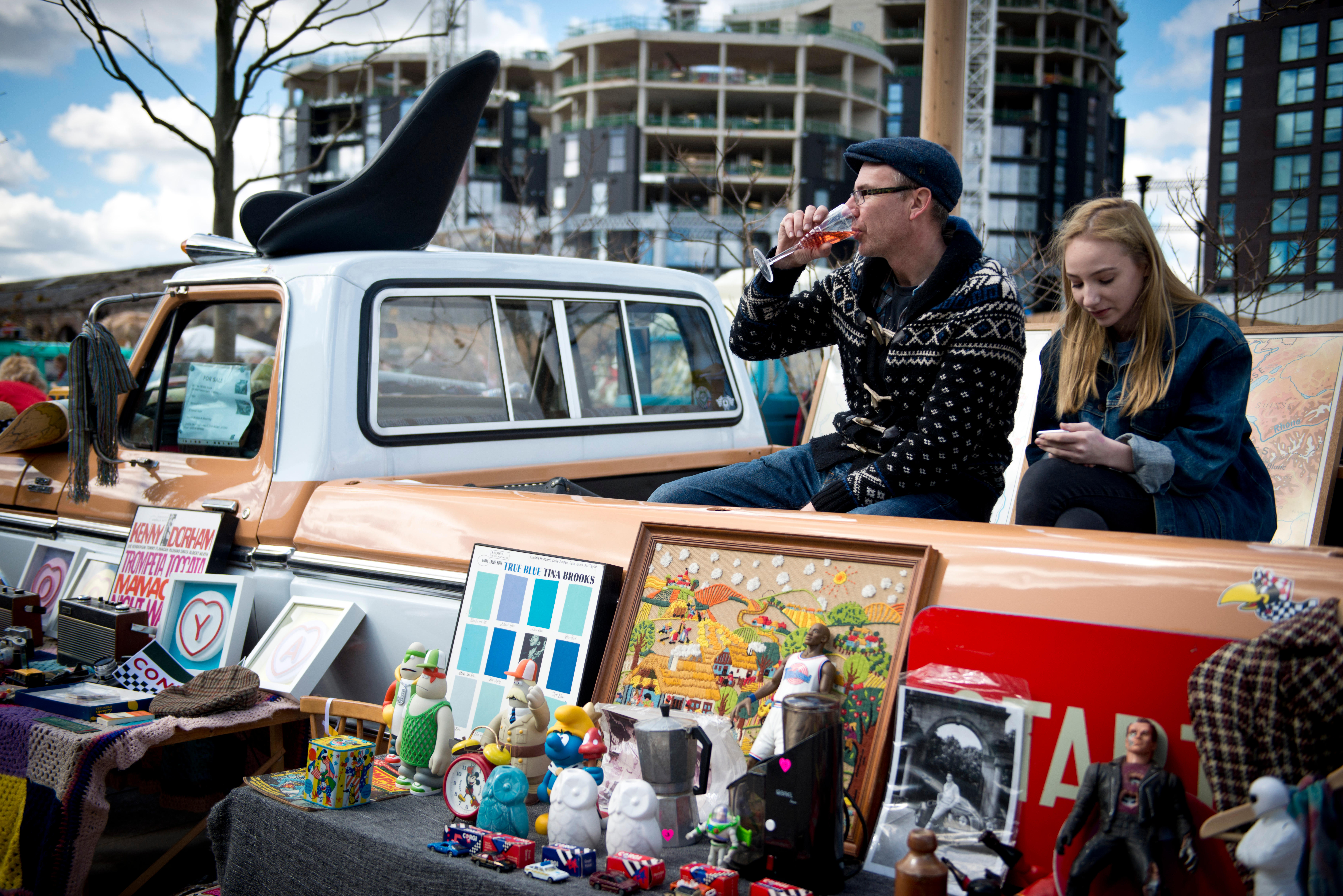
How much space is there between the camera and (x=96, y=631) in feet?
9.03

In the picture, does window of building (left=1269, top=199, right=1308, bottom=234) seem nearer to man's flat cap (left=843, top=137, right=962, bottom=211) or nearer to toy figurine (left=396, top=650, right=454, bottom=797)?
man's flat cap (left=843, top=137, right=962, bottom=211)

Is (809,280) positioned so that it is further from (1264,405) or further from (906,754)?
(906,754)

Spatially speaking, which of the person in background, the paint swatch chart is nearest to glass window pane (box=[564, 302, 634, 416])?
the paint swatch chart

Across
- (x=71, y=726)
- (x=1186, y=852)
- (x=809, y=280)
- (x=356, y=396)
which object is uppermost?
(x=809, y=280)

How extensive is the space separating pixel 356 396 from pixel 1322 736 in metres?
2.54

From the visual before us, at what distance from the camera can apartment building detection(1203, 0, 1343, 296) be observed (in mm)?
5949

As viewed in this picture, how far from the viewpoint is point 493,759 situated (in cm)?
180

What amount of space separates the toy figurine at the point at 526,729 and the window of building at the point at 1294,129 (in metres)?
19.0

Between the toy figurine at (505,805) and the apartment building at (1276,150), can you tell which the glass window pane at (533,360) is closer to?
the toy figurine at (505,805)

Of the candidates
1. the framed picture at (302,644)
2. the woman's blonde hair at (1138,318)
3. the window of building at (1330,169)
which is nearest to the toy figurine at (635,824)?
the framed picture at (302,644)

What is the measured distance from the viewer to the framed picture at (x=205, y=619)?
270cm

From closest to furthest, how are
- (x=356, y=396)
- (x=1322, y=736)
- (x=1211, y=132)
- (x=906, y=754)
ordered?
(x=1322, y=736) < (x=906, y=754) < (x=356, y=396) < (x=1211, y=132)

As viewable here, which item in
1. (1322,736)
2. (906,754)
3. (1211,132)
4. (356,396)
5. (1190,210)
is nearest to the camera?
(1322,736)

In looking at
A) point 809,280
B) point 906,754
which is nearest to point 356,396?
point 906,754
